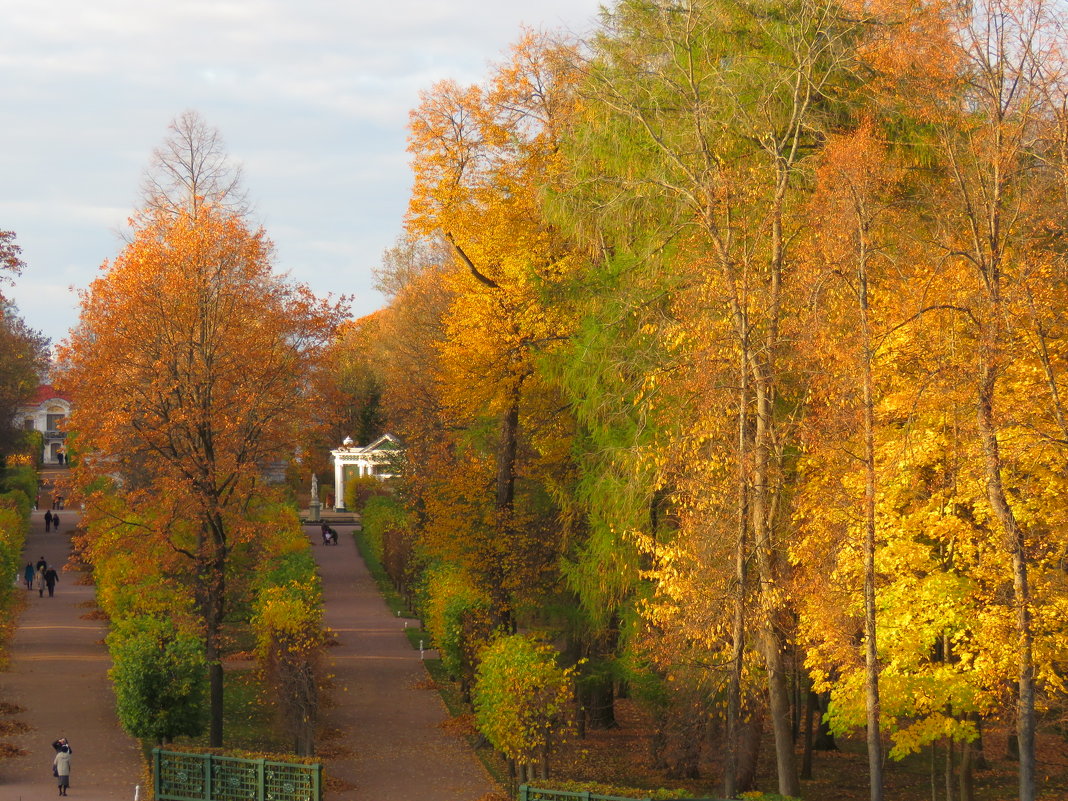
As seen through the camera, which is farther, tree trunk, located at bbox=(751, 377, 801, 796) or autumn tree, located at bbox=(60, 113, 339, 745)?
autumn tree, located at bbox=(60, 113, 339, 745)

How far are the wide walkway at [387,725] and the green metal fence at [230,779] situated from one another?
83.4 inches

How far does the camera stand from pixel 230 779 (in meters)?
19.8

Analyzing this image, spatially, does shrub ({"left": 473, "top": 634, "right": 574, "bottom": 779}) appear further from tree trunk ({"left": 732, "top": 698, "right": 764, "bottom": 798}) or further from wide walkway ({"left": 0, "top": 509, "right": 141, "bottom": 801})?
wide walkway ({"left": 0, "top": 509, "right": 141, "bottom": 801})

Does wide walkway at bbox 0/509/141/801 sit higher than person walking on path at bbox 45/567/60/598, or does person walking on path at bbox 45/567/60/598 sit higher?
person walking on path at bbox 45/567/60/598

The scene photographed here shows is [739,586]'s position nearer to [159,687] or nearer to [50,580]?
[159,687]

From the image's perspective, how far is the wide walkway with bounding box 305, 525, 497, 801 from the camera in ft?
74.0

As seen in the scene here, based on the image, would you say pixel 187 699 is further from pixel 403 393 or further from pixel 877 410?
pixel 403 393

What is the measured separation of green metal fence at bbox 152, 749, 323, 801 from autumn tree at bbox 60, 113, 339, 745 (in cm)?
270

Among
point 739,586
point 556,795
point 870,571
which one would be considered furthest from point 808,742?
point 870,571

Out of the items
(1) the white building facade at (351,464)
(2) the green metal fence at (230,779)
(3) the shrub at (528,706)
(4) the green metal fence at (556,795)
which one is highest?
(1) the white building facade at (351,464)

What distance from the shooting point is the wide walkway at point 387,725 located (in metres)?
22.5

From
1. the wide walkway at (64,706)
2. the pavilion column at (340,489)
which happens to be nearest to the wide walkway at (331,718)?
the wide walkway at (64,706)

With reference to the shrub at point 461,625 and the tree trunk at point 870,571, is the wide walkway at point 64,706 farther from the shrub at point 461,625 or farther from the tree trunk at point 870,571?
the tree trunk at point 870,571

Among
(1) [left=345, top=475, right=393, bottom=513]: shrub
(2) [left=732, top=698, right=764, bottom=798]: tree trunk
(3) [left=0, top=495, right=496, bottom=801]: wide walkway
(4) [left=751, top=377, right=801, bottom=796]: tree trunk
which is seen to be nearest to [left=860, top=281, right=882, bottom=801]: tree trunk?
(4) [left=751, top=377, right=801, bottom=796]: tree trunk
